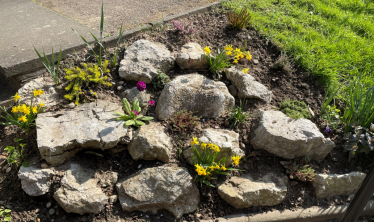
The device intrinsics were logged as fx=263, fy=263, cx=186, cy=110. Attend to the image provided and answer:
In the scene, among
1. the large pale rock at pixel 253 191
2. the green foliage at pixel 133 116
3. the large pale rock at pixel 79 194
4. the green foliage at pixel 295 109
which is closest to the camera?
the large pale rock at pixel 79 194

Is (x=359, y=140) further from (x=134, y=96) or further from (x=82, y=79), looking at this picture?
(x=82, y=79)

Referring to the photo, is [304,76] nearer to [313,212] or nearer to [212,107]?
[212,107]

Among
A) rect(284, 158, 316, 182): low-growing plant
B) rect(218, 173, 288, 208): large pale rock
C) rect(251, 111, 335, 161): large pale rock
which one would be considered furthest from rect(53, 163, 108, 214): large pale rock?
rect(284, 158, 316, 182): low-growing plant

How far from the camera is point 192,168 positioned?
3.05 meters

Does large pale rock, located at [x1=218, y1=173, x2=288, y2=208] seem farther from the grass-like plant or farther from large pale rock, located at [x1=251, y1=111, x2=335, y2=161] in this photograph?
the grass-like plant

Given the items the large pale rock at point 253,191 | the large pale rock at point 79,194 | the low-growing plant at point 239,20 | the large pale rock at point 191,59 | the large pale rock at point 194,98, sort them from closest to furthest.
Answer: the large pale rock at point 79,194 < the large pale rock at point 253,191 < the large pale rock at point 194,98 < the large pale rock at point 191,59 < the low-growing plant at point 239,20

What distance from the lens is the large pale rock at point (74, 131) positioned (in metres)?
2.79

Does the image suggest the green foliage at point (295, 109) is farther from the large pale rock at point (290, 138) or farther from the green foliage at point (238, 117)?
the green foliage at point (238, 117)

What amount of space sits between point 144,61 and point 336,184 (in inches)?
114

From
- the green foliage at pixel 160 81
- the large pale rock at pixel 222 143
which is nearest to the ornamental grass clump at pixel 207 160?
the large pale rock at pixel 222 143

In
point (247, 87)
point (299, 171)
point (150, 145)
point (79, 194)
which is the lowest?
point (79, 194)

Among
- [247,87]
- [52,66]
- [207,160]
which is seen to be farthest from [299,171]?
[52,66]

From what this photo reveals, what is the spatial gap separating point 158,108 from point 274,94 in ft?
5.57

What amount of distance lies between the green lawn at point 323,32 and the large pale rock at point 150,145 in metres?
2.50
